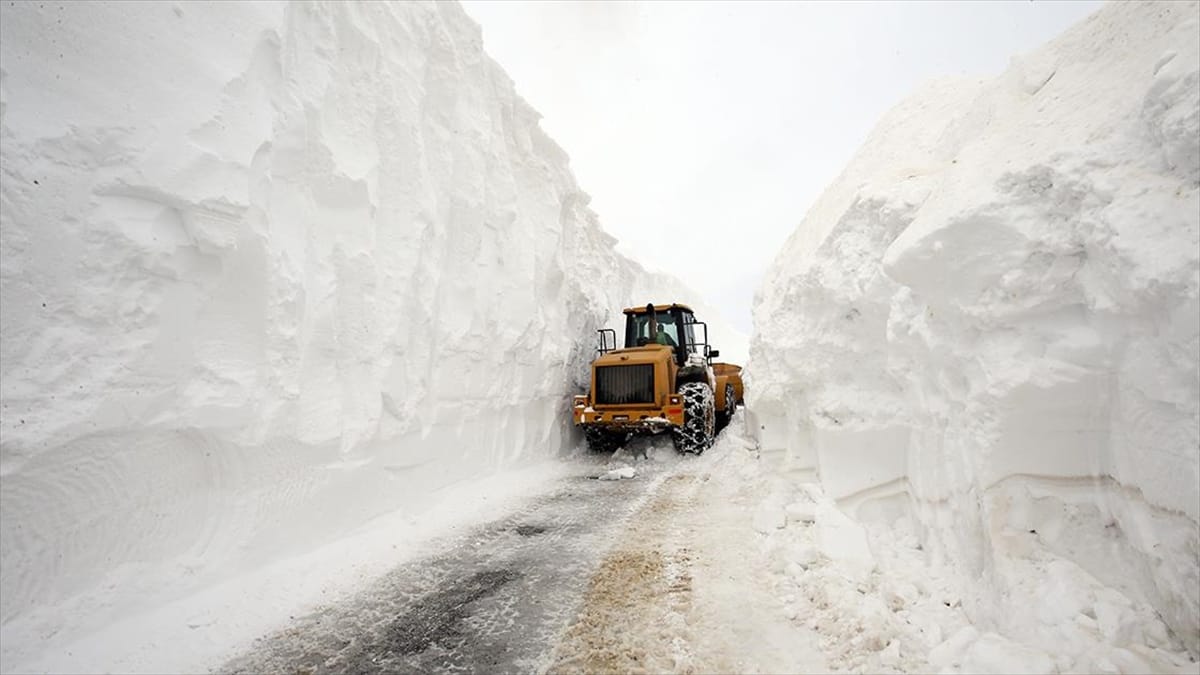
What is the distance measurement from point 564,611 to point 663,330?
8.37m

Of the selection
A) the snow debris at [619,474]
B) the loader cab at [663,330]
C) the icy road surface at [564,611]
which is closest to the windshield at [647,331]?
the loader cab at [663,330]

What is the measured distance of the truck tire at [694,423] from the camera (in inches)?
377

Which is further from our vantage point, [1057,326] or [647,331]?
[647,331]

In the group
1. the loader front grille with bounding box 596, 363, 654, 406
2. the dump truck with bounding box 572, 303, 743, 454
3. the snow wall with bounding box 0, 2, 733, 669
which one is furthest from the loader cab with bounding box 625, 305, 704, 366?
the snow wall with bounding box 0, 2, 733, 669

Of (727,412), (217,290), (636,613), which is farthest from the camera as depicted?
(727,412)

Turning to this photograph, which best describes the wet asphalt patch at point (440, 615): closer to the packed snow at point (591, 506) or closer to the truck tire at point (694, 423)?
Answer: the packed snow at point (591, 506)

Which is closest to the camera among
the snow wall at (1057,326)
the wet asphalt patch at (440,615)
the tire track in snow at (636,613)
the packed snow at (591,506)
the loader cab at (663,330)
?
the snow wall at (1057,326)

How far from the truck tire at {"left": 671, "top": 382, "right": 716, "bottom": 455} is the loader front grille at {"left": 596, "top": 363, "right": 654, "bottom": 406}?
69 centimetres

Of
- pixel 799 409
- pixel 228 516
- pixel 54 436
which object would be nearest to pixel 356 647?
pixel 228 516

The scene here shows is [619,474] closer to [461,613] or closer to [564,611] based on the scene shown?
[564,611]

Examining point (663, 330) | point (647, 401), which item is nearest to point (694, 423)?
point (647, 401)

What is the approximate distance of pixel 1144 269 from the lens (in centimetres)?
215

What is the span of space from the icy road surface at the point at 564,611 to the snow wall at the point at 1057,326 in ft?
4.18

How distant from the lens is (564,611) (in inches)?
142
